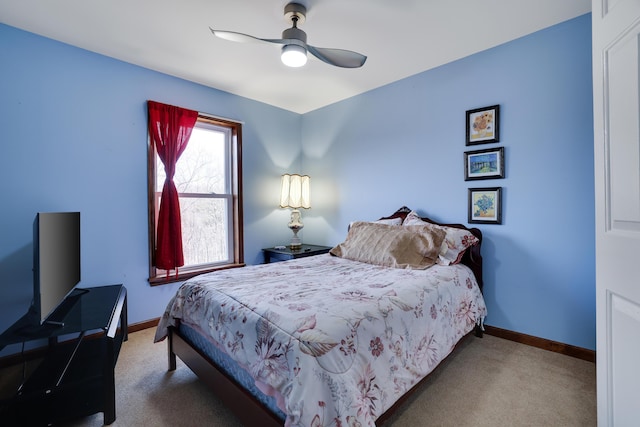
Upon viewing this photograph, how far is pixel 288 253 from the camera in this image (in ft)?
10.9

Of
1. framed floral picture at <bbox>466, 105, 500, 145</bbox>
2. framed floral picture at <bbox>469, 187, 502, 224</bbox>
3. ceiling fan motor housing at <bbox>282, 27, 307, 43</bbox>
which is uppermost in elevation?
ceiling fan motor housing at <bbox>282, 27, 307, 43</bbox>

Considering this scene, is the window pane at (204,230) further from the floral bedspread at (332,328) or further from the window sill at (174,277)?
the floral bedspread at (332,328)

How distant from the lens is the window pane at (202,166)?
10.1 feet

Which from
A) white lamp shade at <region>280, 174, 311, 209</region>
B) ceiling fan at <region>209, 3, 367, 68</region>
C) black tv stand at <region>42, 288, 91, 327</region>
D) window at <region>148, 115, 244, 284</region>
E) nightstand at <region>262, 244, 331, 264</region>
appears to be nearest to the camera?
black tv stand at <region>42, 288, 91, 327</region>

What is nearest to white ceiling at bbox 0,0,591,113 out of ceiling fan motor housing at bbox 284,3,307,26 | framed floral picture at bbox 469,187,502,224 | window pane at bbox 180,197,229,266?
ceiling fan motor housing at bbox 284,3,307,26

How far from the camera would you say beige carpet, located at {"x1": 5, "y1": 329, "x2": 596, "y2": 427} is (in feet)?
5.05

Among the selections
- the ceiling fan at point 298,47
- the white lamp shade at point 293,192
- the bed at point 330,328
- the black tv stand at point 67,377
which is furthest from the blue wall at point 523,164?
the black tv stand at point 67,377

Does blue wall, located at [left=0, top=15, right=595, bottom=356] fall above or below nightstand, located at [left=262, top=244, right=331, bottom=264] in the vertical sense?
above

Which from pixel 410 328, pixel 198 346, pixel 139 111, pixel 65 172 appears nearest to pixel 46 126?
pixel 65 172

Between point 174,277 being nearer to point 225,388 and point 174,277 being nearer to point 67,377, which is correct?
point 67,377

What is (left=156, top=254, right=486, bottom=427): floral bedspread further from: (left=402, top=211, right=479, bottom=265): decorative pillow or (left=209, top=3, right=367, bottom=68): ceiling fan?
(left=209, top=3, right=367, bottom=68): ceiling fan

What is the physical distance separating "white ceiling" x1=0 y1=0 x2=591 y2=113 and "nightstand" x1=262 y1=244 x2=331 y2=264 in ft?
6.37

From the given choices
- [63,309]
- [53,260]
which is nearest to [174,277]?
[63,309]

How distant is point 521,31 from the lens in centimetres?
227
